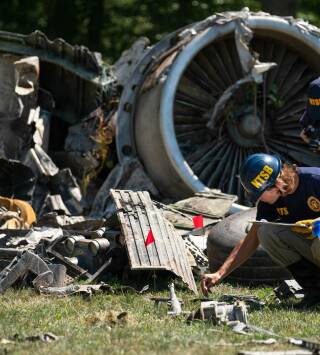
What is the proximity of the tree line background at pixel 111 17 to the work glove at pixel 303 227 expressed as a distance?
15.4m

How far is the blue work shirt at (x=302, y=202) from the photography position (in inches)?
259

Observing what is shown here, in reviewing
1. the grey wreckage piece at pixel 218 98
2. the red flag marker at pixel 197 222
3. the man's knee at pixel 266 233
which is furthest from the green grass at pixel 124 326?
the grey wreckage piece at pixel 218 98

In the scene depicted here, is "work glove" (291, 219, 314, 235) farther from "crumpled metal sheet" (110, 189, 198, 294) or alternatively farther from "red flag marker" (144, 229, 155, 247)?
"red flag marker" (144, 229, 155, 247)

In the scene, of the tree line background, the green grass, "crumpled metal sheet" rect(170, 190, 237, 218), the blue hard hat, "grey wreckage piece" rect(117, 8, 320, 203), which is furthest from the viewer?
the tree line background

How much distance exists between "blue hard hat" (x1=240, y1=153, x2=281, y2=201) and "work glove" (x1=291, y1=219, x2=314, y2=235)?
14.1 inches

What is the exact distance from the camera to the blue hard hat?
21.0ft

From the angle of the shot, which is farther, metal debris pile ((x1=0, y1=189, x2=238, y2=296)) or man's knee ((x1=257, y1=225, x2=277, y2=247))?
metal debris pile ((x1=0, y1=189, x2=238, y2=296))

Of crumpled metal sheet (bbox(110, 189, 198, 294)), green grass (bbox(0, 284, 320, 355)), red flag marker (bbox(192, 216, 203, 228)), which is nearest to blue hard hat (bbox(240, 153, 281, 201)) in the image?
green grass (bbox(0, 284, 320, 355))

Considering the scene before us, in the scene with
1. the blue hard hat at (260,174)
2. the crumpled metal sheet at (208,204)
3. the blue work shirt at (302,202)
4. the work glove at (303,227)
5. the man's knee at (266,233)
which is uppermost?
the blue hard hat at (260,174)

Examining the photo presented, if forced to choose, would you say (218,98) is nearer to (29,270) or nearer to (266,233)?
(29,270)

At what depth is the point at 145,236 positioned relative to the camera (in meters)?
7.69

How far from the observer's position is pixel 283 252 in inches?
270

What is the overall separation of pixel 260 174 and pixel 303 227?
20.6 inches

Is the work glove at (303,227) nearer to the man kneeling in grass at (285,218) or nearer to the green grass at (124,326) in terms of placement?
the man kneeling in grass at (285,218)
